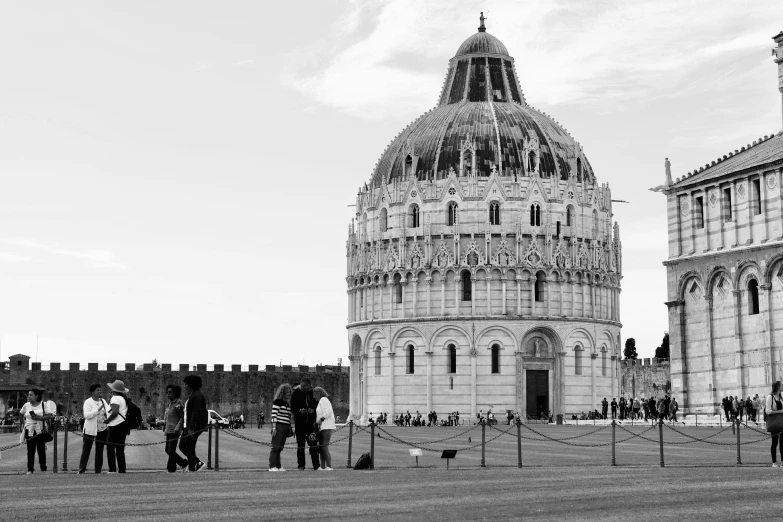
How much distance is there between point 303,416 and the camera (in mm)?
26781

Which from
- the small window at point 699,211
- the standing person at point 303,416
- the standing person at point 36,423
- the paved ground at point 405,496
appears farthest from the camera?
the small window at point 699,211

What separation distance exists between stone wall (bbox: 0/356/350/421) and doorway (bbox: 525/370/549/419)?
2662 cm

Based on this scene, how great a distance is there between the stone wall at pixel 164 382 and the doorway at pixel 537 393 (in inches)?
1048

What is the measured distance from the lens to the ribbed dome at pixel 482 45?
102 metres

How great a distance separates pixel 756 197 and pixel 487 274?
122 feet

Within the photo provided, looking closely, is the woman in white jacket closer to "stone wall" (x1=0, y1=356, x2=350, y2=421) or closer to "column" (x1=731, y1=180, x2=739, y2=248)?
"column" (x1=731, y1=180, x2=739, y2=248)

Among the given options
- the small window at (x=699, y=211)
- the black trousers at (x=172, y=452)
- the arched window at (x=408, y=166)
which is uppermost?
the arched window at (x=408, y=166)

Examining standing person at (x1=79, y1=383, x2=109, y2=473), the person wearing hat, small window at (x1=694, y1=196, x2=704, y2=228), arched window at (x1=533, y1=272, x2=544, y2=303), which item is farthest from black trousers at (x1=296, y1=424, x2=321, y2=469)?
arched window at (x1=533, y1=272, x2=544, y2=303)

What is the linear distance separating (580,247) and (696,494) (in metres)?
77.3

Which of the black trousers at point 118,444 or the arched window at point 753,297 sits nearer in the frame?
the black trousers at point 118,444

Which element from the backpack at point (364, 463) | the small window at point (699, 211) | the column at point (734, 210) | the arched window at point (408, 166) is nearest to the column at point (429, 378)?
the arched window at point (408, 166)

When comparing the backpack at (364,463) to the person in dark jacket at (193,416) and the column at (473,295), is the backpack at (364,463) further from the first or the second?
the column at (473,295)

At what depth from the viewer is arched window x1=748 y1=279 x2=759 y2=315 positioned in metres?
56.2

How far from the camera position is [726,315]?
57188 mm
